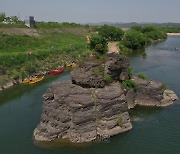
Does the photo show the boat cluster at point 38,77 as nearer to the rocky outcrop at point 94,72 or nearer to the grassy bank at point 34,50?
the grassy bank at point 34,50

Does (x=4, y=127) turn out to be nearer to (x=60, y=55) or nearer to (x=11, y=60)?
(x=11, y=60)

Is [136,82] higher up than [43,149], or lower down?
higher up

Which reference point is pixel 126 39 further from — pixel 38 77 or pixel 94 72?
pixel 94 72

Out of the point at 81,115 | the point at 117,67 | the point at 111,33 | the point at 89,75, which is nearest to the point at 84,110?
the point at 81,115

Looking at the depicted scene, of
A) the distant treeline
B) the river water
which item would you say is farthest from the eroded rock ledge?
the distant treeline

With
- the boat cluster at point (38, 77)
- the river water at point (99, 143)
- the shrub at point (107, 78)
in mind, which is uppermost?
the shrub at point (107, 78)

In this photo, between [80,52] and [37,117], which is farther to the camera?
[80,52]

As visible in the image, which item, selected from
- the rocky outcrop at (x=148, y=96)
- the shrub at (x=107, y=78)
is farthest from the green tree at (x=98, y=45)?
the shrub at (x=107, y=78)

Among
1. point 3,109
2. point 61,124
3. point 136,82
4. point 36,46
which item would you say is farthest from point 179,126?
point 36,46
